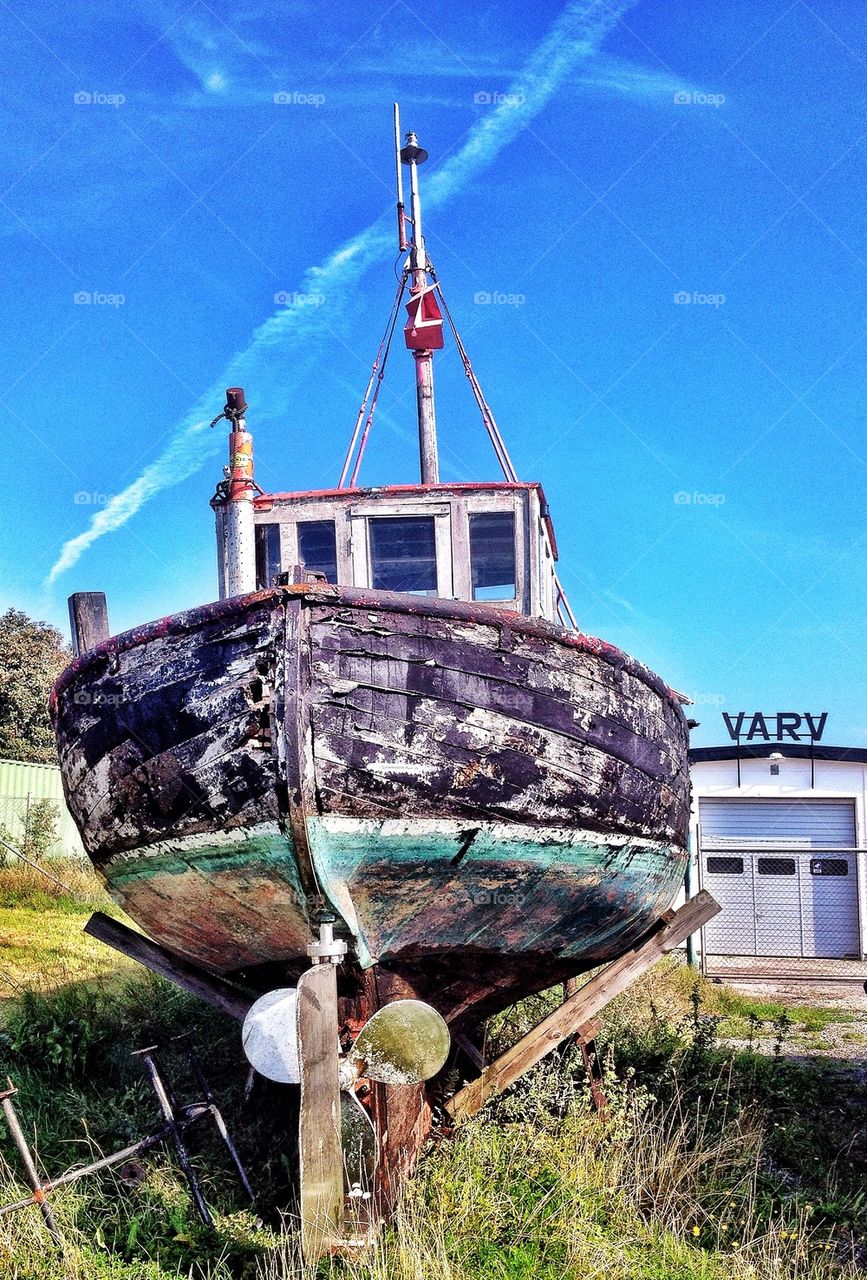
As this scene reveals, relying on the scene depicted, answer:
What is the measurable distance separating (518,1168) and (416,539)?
3.48m

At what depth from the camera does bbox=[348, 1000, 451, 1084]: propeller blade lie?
12.9 ft

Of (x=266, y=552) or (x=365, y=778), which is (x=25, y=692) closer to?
(x=266, y=552)

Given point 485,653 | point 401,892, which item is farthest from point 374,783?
point 485,653

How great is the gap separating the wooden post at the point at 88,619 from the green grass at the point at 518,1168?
2717 mm

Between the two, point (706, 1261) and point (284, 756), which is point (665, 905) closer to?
point (706, 1261)

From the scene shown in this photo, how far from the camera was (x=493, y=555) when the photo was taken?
6.43 meters

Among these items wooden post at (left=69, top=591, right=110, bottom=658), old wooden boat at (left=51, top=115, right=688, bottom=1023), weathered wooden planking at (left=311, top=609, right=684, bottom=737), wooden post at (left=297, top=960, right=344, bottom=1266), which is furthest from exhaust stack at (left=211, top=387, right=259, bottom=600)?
wooden post at (left=297, top=960, right=344, bottom=1266)

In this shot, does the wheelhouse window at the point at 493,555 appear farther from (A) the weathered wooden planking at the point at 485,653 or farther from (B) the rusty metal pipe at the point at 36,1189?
(B) the rusty metal pipe at the point at 36,1189

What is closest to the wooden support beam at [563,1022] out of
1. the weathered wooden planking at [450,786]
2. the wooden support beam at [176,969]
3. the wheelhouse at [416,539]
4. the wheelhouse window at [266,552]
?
the wooden support beam at [176,969]

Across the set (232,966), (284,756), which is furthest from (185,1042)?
(284,756)

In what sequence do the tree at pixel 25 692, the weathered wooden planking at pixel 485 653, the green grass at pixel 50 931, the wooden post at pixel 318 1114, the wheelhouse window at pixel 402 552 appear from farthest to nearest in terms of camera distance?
the tree at pixel 25 692, the green grass at pixel 50 931, the wheelhouse window at pixel 402 552, the weathered wooden planking at pixel 485 653, the wooden post at pixel 318 1114

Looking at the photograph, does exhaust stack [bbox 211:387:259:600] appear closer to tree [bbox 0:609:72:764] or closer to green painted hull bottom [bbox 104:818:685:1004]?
green painted hull bottom [bbox 104:818:685:1004]

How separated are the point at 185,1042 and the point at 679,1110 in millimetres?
3221

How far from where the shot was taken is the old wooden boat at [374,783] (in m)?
4.02
